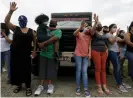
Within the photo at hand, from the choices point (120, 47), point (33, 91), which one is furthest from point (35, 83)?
point (120, 47)

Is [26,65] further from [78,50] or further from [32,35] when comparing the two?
[78,50]

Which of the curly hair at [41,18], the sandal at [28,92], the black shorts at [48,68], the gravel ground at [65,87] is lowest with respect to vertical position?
the gravel ground at [65,87]

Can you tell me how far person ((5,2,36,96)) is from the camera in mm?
7031

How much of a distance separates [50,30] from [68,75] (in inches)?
110

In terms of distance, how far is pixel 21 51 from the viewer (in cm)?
713

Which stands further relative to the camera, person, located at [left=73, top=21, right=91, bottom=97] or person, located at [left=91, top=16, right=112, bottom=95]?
person, located at [left=91, top=16, right=112, bottom=95]

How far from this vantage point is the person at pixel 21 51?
23.1 feet

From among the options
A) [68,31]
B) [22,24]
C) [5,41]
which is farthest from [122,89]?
[5,41]

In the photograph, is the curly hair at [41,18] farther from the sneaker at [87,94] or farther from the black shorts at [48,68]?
the sneaker at [87,94]

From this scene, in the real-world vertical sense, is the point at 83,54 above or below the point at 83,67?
above

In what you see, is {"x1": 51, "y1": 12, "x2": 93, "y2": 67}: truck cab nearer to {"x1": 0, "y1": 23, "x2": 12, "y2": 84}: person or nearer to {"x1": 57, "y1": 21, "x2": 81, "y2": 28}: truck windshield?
{"x1": 57, "y1": 21, "x2": 81, "y2": 28}: truck windshield

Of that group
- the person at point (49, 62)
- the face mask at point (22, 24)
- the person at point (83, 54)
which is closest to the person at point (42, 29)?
the person at point (49, 62)

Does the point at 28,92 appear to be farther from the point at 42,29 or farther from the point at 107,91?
the point at 107,91

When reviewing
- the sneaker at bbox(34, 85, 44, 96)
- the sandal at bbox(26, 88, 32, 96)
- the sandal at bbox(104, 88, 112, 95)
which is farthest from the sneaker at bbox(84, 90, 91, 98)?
the sandal at bbox(26, 88, 32, 96)
